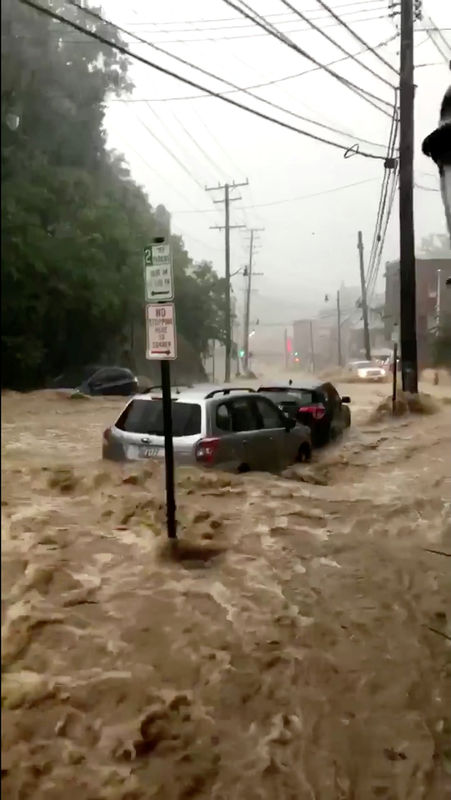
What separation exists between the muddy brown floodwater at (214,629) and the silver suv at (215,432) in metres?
0.03

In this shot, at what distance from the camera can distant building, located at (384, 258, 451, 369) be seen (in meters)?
2.07

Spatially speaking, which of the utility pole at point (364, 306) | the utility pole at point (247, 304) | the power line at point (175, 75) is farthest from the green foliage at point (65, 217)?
the utility pole at point (364, 306)

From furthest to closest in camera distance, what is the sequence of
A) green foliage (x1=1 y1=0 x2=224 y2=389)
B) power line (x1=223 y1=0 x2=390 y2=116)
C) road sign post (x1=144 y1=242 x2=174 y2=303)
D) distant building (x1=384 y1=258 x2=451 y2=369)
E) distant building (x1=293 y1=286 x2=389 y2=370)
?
distant building (x1=384 y1=258 x2=451 y2=369)
distant building (x1=293 y1=286 x2=389 y2=370)
power line (x1=223 y1=0 x2=390 y2=116)
road sign post (x1=144 y1=242 x2=174 y2=303)
green foliage (x1=1 y1=0 x2=224 y2=389)

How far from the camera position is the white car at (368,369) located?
2.00 meters

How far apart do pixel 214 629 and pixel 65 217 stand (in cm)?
75

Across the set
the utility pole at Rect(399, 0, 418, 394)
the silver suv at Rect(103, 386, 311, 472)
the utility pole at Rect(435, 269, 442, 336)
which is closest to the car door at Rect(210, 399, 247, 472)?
the silver suv at Rect(103, 386, 311, 472)

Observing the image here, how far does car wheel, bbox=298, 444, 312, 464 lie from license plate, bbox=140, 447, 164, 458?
1.33 feet

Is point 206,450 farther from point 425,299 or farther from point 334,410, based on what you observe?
point 425,299

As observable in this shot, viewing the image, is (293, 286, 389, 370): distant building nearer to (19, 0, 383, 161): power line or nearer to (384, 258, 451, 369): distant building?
(384, 258, 451, 369): distant building

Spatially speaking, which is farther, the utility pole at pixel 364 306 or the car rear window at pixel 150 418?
the utility pole at pixel 364 306

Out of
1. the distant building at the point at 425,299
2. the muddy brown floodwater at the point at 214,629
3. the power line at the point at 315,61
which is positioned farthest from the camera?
the distant building at the point at 425,299

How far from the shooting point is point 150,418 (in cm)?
149

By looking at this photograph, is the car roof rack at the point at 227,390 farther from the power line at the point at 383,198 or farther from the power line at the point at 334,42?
the power line at the point at 334,42

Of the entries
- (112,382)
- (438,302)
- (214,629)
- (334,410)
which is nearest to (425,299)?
(438,302)
